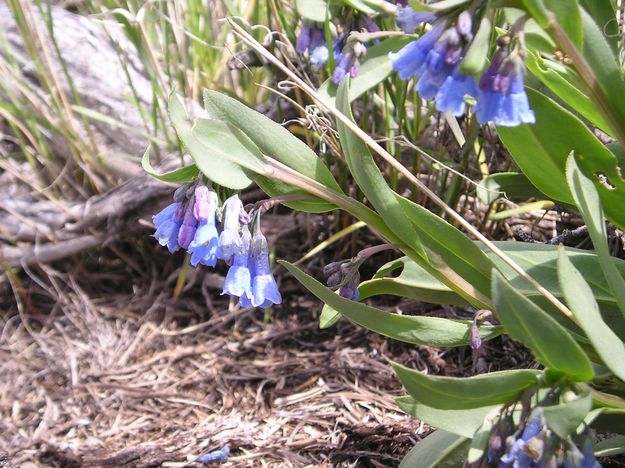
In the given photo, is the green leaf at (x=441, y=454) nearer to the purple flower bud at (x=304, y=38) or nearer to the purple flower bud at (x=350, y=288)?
the purple flower bud at (x=350, y=288)

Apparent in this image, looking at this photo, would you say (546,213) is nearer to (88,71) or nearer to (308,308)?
(308,308)

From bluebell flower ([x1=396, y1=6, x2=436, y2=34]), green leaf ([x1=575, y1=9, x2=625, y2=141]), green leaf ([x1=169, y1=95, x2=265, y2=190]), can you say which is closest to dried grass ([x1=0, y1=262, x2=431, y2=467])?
green leaf ([x1=169, y1=95, x2=265, y2=190])

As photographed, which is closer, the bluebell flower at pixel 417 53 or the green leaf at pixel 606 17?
the bluebell flower at pixel 417 53

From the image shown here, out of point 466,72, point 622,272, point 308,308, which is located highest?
point 466,72

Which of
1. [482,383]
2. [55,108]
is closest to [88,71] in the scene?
[55,108]

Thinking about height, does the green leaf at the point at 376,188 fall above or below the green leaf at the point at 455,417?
above

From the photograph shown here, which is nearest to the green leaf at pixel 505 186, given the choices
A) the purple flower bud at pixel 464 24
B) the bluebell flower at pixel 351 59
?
the bluebell flower at pixel 351 59

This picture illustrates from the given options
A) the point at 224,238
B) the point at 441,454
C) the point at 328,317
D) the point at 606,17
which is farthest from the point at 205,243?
the point at 606,17
